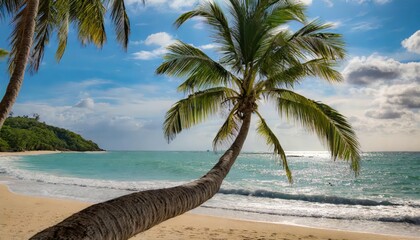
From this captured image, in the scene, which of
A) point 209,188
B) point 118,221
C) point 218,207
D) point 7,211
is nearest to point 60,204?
point 7,211

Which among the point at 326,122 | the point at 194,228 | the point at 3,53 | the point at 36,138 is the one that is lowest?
the point at 194,228

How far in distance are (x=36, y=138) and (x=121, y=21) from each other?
9749 centimetres

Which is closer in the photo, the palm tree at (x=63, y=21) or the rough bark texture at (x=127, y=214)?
the rough bark texture at (x=127, y=214)

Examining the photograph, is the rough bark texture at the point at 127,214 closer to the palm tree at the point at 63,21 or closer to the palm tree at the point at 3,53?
the palm tree at the point at 63,21

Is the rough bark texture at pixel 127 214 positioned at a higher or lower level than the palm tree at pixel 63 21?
lower

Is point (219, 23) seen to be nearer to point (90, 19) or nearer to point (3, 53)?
point (90, 19)

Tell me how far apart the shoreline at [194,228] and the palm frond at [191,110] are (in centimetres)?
288

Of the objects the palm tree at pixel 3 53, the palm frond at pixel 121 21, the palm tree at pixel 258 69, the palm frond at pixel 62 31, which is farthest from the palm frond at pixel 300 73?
the palm tree at pixel 3 53

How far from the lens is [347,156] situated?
7.16m

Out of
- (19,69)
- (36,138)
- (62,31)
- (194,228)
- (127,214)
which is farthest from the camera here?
(36,138)

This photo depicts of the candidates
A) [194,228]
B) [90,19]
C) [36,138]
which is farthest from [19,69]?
[36,138]

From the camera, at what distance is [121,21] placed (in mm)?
8094

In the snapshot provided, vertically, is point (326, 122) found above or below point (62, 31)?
below

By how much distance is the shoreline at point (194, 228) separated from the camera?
9852mm
